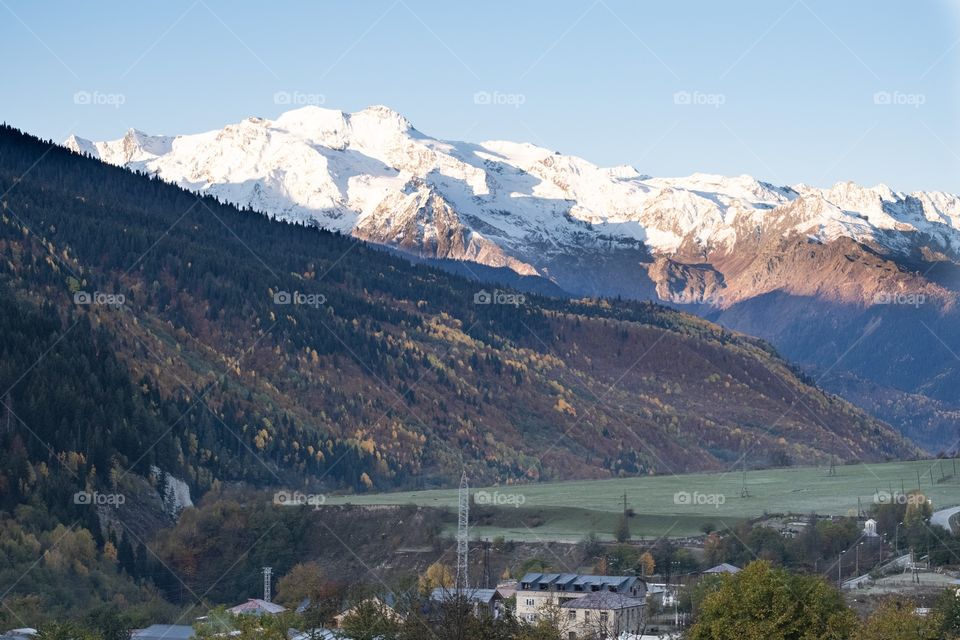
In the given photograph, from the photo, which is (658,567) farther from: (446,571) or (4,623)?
(4,623)

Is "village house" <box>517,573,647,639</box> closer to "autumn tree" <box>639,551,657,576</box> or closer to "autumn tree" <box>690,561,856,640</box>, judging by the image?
"autumn tree" <box>690,561,856,640</box>

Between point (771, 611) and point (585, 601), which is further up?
point (585, 601)

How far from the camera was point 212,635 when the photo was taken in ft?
431

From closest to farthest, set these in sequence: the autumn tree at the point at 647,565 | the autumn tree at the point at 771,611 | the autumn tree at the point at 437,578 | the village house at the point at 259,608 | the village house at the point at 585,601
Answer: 1. the autumn tree at the point at 771,611
2. the village house at the point at 585,601
3. the village house at the point at 259,608
4. the autumn tree at the point at 437,578
5. the autumn tree at the point at 647,565

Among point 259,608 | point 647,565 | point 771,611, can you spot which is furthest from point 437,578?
point 771,611

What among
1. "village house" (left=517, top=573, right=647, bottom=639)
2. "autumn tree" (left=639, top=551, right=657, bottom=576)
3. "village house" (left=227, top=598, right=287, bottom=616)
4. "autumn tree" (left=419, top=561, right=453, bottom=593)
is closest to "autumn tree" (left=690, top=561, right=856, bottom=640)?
"village house" (left=517, top=573, right=647, bottom=639)

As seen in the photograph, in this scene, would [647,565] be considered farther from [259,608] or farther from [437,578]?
[259,608]

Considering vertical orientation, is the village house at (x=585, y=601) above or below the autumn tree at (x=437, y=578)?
below

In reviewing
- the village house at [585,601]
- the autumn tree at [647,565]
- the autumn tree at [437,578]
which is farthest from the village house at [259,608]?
the autumn tree at [647,565]

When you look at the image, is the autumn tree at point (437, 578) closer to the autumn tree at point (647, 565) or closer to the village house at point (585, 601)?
the village house at point (585, 601)

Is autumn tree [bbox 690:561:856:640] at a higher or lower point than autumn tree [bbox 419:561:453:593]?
lower

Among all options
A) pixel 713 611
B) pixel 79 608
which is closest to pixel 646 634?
pixel 713 611

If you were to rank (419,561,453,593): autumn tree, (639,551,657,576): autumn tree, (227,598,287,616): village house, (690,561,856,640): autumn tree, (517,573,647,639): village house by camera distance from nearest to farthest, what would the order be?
(690,561,856,640): autumn tree, (517,573,647,639): village house, (227,598,287,616): village house, (419,561,453,593): autumn tree, (639,551,657,576): autumn tree

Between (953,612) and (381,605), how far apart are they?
42.9 metres
